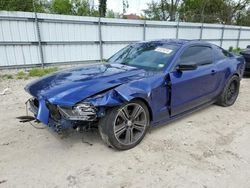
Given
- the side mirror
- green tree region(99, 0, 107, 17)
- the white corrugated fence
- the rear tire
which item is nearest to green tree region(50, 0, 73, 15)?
green tree region(99, 0, 107, 17)

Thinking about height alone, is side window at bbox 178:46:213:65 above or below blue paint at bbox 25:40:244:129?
above

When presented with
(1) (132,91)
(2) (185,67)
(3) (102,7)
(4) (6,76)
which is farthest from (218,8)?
(1) (132,91)

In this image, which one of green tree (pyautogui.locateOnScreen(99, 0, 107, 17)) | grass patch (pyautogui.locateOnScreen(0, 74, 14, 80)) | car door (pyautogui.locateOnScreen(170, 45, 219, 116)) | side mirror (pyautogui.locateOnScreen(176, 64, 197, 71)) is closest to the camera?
side mirror (pyautogui.locateOnScreen(176, 64, 197, 71))

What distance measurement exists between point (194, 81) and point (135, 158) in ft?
5.85

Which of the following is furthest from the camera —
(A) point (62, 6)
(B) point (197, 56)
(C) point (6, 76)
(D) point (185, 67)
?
(A) point (62, 6)

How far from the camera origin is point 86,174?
2607mm

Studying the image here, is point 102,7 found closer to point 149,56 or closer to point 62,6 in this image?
point 62,6

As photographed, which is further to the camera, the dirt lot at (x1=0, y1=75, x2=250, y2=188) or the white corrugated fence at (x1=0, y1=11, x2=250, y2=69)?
the white corrugated fence at (x1=0, y1=11, x2=250, y2=69)

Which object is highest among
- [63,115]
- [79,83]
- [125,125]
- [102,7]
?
[102,7]

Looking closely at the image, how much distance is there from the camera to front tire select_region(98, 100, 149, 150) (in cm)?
288

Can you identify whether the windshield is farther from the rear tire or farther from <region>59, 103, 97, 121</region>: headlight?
the rear tire

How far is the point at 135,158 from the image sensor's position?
2.95 metres

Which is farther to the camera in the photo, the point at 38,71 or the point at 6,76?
the point at 38,71

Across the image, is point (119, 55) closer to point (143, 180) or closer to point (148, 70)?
point (148, 70)
